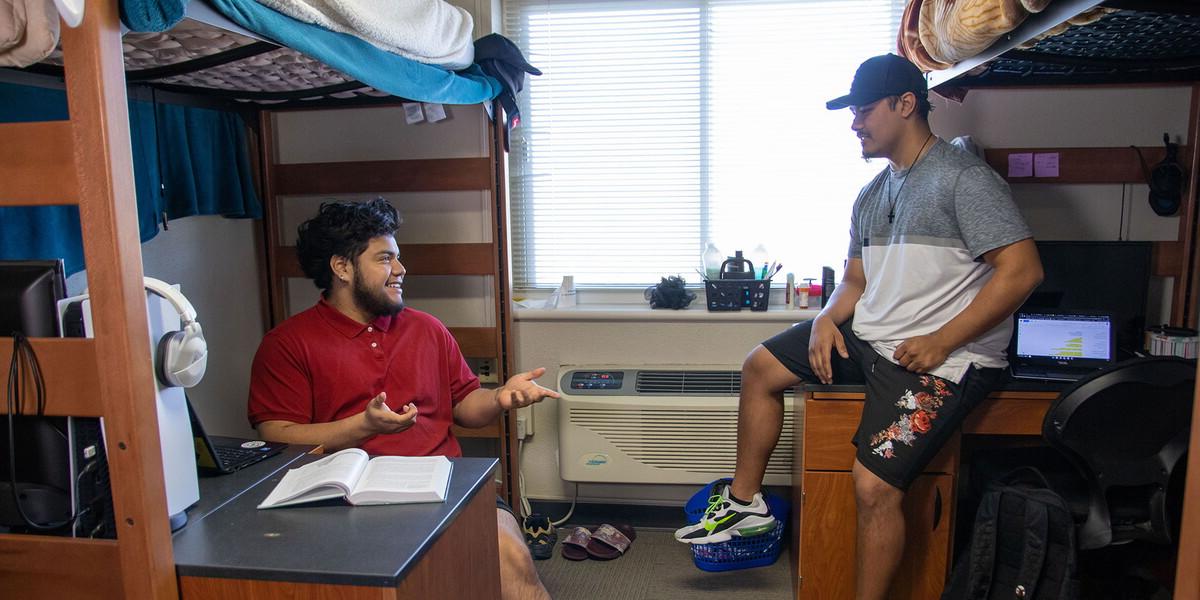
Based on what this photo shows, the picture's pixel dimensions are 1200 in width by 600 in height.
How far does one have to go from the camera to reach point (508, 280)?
110 inches

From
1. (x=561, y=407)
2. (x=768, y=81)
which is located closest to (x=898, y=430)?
(x=561, y=407)

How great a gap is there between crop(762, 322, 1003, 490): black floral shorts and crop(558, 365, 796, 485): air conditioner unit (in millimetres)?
745

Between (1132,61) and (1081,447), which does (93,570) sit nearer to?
(1081,447)

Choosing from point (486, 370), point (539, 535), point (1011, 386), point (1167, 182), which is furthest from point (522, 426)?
point (1167, 182)

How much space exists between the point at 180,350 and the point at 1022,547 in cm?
192

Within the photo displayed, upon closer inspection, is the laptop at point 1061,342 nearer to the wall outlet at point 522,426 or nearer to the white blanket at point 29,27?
the wall outlet at point 522,426

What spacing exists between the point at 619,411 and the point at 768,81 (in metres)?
1.38

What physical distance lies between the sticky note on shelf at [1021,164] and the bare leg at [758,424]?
3.84 ft

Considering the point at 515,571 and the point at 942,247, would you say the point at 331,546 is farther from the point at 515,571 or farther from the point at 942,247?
the point at 942,247

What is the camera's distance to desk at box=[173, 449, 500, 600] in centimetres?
112

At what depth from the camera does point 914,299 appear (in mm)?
2070

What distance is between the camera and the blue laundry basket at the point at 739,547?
2.53 m

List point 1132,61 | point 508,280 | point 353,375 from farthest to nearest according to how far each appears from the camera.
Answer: point 508,280, point 1132,61, point 353,375

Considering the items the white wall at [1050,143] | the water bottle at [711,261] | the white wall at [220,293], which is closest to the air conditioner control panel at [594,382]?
the white wall at [1050,143]
